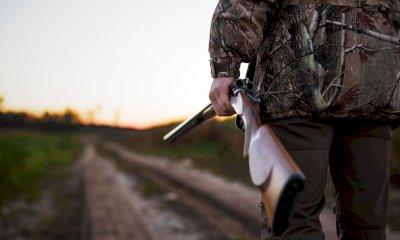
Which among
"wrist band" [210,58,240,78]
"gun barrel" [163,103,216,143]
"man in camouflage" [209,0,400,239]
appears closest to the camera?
"man in camouflage" [209,0,400,239]

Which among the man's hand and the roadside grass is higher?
the man's hand

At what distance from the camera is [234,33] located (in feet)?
5.21

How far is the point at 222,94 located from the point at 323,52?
37 centimetres

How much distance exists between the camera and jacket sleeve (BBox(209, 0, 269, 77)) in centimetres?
156

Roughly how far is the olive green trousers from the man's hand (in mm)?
184

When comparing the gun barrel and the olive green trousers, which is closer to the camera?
the olive green trousers

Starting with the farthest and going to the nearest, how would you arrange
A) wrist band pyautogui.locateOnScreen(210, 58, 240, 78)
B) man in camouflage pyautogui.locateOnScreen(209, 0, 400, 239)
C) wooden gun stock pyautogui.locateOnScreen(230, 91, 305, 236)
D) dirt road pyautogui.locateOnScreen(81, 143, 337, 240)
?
1. dirt road pyautogui.locateOnScreen(81, 143, 337, 240)
2. wrist band pyautogui.locateOnScreen(210, 58, 240, 78)
3. man in camouflage pyautogui.locateOnScreen(209, 0, 400, 239)
4. wooden gun stock pyautogui.locateOnScreen(230, 91, 305, 236)

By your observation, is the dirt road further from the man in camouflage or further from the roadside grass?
the man in camouflage

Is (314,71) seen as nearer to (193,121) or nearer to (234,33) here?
(234,33)

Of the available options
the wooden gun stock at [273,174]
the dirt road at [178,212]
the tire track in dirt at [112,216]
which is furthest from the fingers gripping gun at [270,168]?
the tire track in dirt at [112,216]

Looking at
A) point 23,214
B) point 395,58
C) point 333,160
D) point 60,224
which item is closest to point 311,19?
point 395,58

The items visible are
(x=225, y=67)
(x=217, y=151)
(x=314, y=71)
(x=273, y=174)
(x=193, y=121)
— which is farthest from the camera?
(x=217, y=151)

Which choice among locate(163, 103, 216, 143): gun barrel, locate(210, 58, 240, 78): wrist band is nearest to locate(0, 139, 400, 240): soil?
locate(163, 103, 216, 143): gun barrel

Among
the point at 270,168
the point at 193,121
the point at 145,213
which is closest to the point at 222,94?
the point at 270,168
